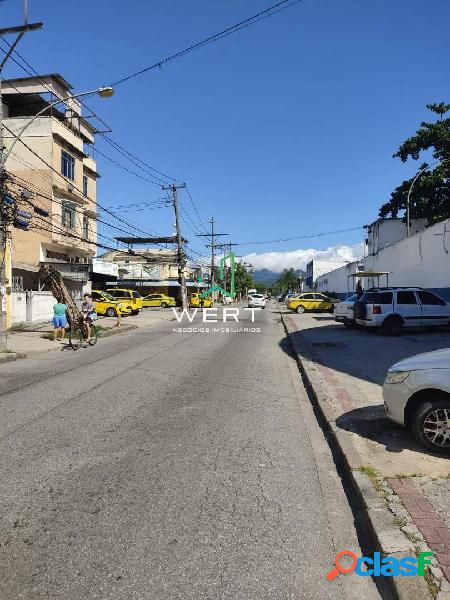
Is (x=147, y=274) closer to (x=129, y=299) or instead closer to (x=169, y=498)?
(x=129, y=299)

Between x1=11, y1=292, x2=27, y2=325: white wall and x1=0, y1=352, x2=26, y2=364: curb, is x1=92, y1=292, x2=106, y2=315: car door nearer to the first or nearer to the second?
x1=11, y1=292, x2=27, y2=325: white wall

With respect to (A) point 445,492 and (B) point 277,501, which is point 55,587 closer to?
(B) point 277,501

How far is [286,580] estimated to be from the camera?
2.86 m

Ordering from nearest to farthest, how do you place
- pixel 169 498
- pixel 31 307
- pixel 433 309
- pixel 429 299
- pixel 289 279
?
1. pixel 169 498
2. pixel 433 309
3. pixel 429 299
4. pixel 31 307
5. pixel 289 279

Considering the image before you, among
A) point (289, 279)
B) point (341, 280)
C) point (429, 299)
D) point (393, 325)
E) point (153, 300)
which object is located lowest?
point (393, 325)

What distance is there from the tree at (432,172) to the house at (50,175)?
23.8m

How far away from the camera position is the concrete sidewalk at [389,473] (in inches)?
120

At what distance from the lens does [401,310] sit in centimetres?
1741

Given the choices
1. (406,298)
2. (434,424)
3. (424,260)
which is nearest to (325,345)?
(406,298)

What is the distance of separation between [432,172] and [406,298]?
813 inches

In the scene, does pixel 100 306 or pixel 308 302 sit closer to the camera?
pixel 100 306

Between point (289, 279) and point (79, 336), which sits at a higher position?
point (289, 279)

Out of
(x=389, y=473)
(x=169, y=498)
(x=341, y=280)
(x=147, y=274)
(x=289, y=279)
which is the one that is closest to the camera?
(x=169, y=498)

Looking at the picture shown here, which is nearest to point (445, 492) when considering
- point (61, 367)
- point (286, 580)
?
point (286, 580)
